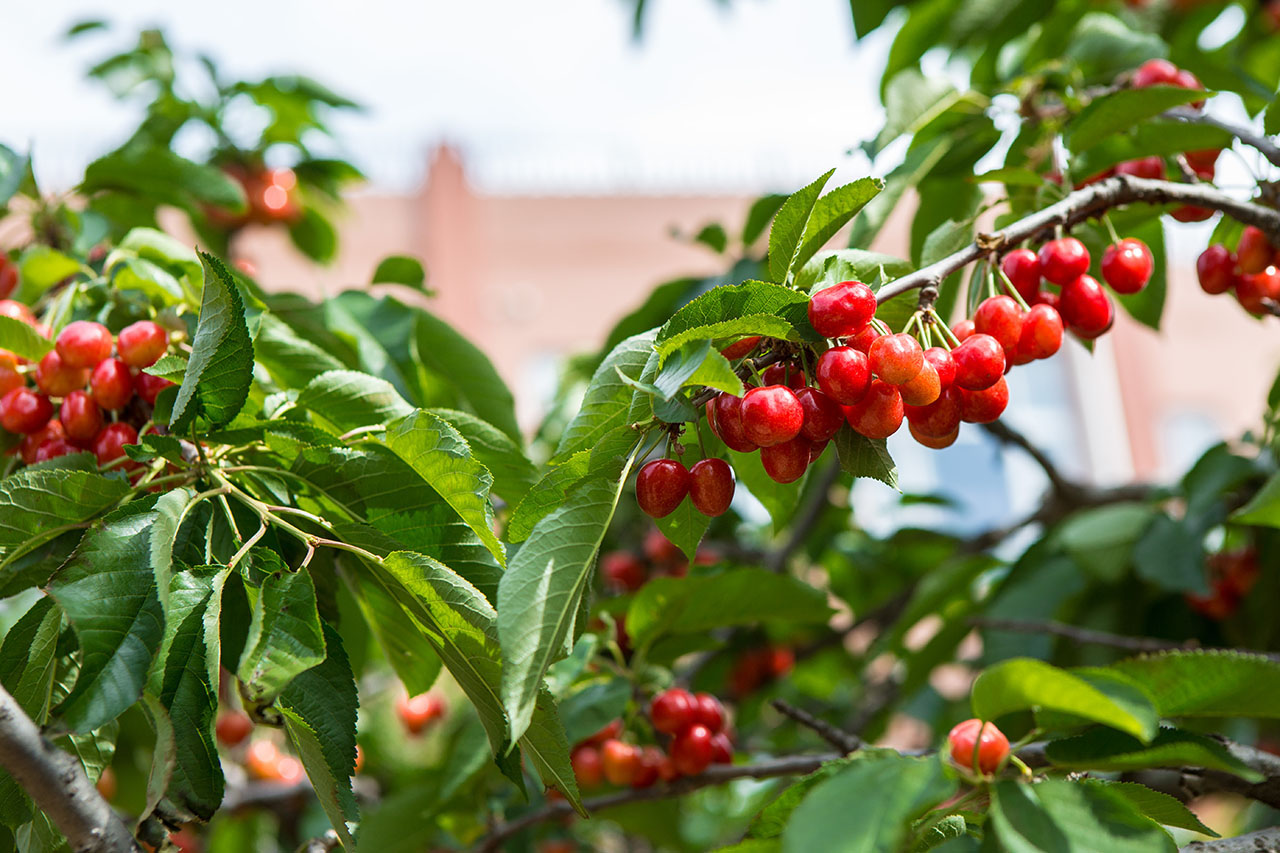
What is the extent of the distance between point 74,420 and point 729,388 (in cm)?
71

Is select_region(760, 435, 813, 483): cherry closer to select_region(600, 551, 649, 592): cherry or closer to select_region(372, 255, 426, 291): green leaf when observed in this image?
select_region(372, 255, 426, 291): green leaf

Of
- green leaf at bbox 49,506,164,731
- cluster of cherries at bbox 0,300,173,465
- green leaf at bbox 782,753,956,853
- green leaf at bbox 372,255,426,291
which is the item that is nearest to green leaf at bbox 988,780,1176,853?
green leaf at bbox 782,753,956,853

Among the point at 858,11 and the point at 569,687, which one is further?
the point at 858,11

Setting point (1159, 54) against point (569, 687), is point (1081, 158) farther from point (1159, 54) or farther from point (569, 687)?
point (569, 687)

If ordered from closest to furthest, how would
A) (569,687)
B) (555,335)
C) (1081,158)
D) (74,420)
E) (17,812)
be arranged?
(17,812), (74,420), (1081,158), (569,687), (555,335)

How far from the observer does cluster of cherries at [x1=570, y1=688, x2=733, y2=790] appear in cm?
137

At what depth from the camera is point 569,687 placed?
1307 mm

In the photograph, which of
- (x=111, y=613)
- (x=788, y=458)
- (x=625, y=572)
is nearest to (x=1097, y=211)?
(x=788, y=458)

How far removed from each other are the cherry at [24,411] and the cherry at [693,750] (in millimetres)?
827

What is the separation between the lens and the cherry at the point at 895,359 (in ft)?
2.40

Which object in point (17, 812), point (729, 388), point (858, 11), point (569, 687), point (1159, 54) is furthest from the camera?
point (858, 11)

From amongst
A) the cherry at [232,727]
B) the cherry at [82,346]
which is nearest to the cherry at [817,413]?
the cherry at [82,346]

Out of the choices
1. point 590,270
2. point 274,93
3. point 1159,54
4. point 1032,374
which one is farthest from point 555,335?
point 1159,54

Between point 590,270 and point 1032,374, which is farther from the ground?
point 590,270
